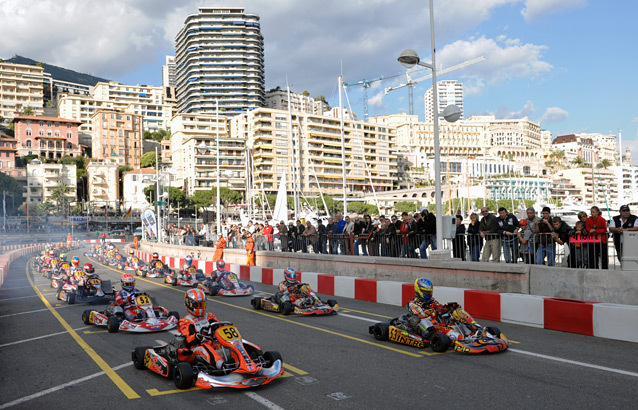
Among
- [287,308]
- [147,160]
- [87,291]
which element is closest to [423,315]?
[287,308]

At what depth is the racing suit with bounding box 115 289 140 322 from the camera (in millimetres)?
12039

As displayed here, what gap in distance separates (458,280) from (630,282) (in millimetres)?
4357

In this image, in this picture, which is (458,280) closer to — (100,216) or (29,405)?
(29,405)

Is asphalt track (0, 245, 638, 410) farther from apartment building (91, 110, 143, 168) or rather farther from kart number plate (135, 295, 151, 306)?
apartment building (91, 110, 143, 168)

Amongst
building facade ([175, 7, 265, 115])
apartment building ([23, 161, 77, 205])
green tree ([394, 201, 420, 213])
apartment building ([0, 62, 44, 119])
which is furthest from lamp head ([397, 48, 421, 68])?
apartment building ([0, 62, 44, 119])

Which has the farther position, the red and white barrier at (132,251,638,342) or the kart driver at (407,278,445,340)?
the red and white barrier at (132,251,638,342)

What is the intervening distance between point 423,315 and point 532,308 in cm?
307

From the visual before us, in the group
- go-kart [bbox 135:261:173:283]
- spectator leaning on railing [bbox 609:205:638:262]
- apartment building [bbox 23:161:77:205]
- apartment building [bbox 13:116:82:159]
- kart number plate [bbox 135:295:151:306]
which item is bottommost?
go-kart [bbox 135:261:173:283]

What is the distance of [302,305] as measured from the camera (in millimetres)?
13461

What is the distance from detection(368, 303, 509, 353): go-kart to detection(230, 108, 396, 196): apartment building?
113 m

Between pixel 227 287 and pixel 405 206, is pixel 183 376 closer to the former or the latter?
pixel 227 287

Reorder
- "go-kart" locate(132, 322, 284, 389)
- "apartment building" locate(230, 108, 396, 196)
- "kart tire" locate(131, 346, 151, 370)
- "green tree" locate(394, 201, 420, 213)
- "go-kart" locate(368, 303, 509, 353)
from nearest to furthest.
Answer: "go-kart" locate(132, 322, 284, 389) → "kart tire" locate(131, 346, 151, 370) → "go-kart" locate(368, 303, 509, 353) → "green tree" locate(394, 201, 420, 213) → "apartment building" locate(230, 108, 396, 196)

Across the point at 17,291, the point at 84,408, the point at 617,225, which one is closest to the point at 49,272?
the point at 17,291

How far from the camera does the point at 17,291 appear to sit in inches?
842
